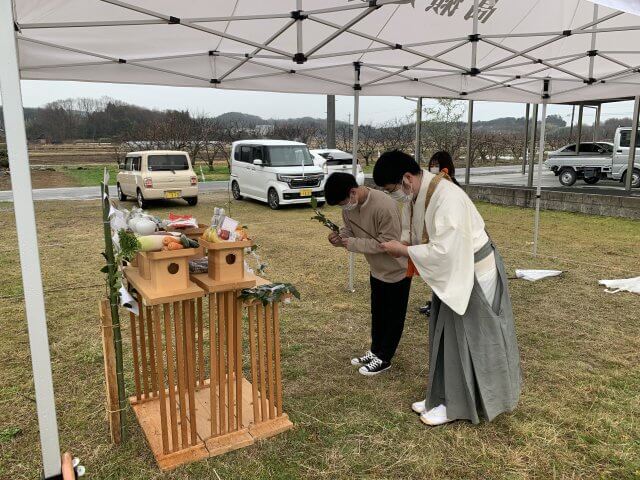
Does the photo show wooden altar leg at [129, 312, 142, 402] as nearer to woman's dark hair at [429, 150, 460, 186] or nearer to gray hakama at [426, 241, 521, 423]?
gray hakama at [426, 241, 521, 423]

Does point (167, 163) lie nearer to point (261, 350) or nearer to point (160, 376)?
point (261, 350)

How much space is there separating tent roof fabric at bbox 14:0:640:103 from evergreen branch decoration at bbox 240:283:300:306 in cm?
177

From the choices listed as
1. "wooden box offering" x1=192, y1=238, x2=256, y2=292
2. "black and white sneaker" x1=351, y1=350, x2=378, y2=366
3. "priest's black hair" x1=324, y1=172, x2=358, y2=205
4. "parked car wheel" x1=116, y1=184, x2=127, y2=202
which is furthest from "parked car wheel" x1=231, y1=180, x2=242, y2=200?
"wooden box offering" x1=192, y1=238, x2=256, y2=292

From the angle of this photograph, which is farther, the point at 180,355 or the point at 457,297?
the point at 457,297

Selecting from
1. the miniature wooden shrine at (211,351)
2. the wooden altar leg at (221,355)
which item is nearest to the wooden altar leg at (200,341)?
the miniature wooden shrine at (211,351)

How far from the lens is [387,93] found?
4891 millimetres

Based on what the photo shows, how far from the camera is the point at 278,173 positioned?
10578 mm

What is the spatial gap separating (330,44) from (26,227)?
10.4 ft

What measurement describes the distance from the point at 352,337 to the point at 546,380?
137cm

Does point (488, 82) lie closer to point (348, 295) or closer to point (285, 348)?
point (348, 295)

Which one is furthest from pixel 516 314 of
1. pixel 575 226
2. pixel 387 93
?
pixel 575 226

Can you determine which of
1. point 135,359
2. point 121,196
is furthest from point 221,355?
point 121,196

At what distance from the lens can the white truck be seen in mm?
12711

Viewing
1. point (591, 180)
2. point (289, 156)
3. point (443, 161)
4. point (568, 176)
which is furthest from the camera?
point (568, 176)
